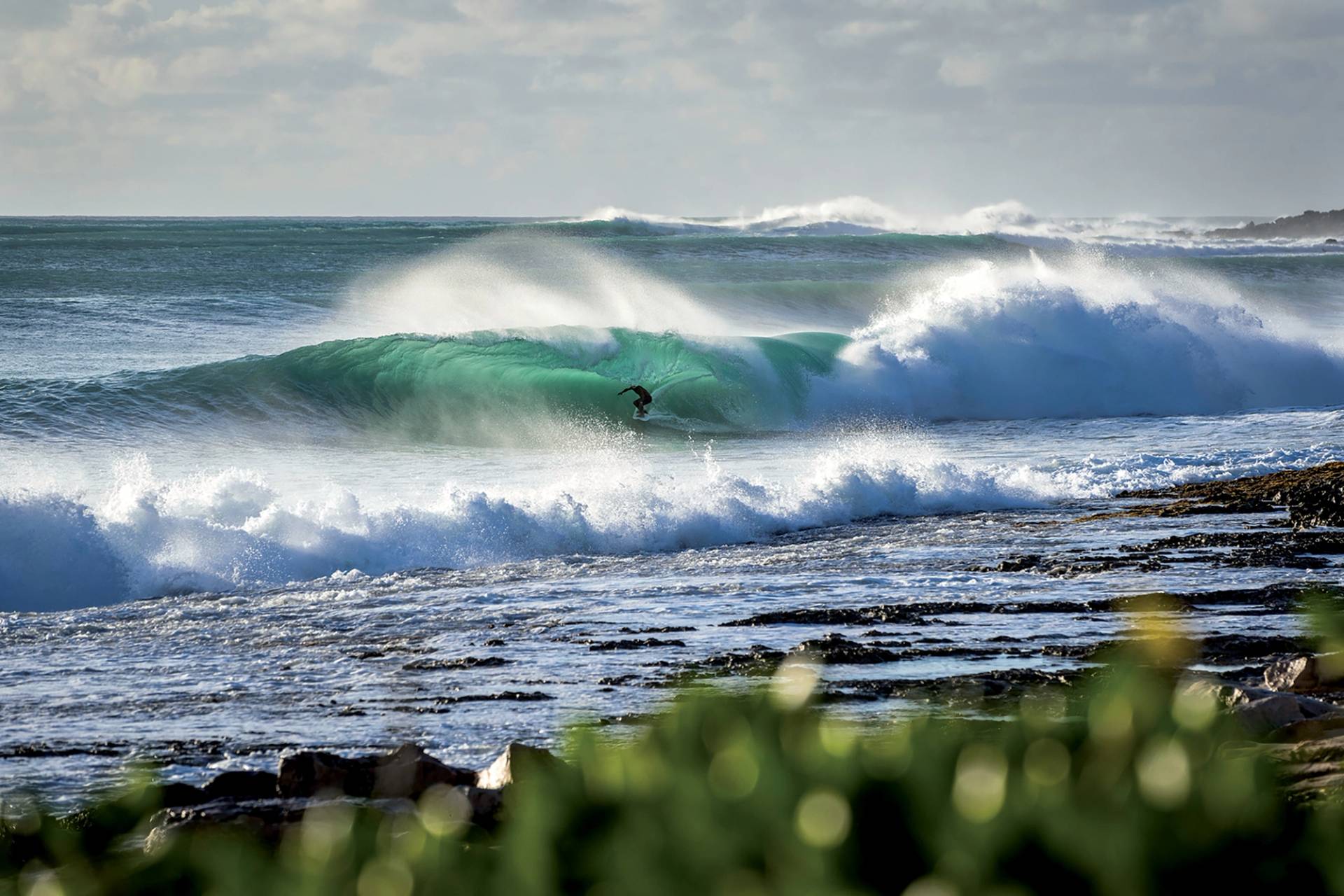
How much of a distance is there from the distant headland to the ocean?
70582 millimetres

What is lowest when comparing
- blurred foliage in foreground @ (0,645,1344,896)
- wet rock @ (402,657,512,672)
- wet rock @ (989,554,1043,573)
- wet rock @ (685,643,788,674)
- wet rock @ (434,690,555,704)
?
wet rock @ (402,657,512,672)

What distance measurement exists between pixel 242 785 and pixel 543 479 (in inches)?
444

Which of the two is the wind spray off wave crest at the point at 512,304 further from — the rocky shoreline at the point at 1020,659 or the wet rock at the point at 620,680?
the wet rock at the point at 620,680

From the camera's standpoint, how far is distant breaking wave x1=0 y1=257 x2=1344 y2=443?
2219cm

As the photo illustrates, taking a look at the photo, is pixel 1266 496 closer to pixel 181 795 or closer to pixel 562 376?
pixel 181 795

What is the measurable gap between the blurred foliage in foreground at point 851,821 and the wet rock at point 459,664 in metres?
5.89

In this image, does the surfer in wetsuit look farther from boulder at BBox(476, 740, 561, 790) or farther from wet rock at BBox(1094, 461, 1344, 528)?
boulder at BBox(476, 740, 561, 790)

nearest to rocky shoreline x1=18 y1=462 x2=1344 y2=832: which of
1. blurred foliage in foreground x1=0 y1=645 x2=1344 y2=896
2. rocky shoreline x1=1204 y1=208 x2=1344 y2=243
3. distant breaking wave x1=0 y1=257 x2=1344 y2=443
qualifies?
blurred foliage in foreground x1=0 y1=645 x2=1344 y2=896

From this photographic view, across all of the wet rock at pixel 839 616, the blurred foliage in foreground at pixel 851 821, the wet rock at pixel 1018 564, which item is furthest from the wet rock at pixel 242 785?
the wet rock at pixel 1018 564

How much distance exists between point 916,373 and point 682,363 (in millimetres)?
3994

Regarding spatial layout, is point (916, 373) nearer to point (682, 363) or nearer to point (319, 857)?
point (682, 363)

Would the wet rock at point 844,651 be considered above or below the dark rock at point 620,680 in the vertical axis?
above

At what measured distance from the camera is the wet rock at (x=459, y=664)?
785cm

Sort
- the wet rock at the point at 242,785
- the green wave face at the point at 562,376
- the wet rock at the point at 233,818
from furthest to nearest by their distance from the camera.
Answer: the green wave face at the point at 562,376, the wet rock at the point at 242,785, the wet rock at the point at 233,818
